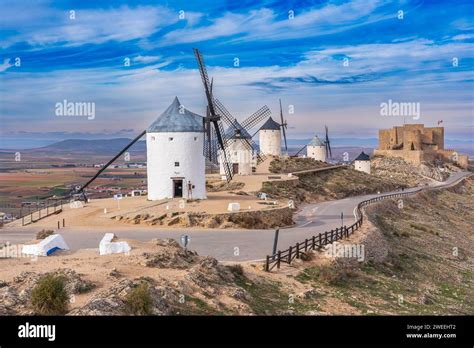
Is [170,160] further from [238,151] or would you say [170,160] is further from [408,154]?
[408,154]

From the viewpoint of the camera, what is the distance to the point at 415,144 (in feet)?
303

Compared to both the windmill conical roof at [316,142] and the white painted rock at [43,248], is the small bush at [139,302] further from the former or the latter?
the windmill conical roof at [316,142]

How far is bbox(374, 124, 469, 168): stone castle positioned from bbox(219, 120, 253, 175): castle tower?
123 feet

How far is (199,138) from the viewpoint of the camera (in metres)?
34.3

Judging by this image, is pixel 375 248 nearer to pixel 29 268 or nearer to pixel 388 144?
pixel 29 268

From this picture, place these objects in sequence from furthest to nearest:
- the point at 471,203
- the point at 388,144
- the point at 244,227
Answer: the point at 388,144 < the point at 471,203 < the point at 244,227

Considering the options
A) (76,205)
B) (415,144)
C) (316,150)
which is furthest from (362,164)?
(76,205)

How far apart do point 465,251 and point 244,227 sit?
14.4 metres

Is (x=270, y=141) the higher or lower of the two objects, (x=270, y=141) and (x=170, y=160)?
the higher

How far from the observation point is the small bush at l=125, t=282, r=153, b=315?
40.9ft

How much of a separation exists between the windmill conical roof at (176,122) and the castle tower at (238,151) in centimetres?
2341

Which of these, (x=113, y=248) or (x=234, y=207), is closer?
(x=113, y=248)

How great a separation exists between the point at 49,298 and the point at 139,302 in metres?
1.92
